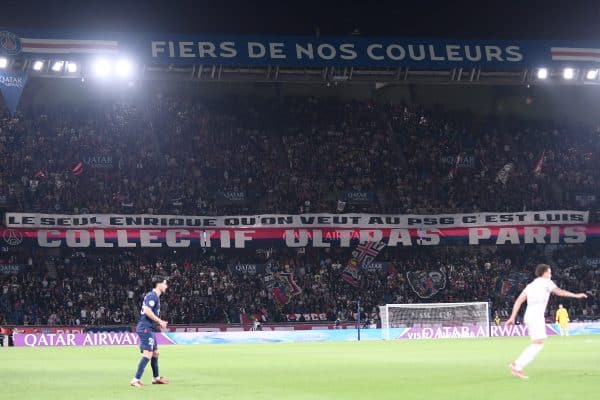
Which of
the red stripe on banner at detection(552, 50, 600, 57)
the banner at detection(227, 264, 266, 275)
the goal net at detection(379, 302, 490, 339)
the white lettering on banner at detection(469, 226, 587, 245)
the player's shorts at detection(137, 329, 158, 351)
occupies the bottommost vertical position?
the goal net at detection(379, 302, 490, 339)

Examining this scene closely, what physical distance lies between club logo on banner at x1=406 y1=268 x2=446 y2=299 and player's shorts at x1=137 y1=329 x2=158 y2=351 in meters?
35.0

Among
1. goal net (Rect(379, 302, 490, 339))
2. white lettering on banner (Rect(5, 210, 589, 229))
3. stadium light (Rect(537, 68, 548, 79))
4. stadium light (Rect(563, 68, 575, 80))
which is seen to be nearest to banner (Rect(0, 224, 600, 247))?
white lettering on banner (Rect(5, 210, 589, 229))

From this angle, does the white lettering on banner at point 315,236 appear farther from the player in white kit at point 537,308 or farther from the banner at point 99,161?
the player in white kit at point 537,308

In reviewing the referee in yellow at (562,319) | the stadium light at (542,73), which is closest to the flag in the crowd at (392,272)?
the referee in yellow at (562,319)

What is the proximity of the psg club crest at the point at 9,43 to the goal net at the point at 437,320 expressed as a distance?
20.6 m

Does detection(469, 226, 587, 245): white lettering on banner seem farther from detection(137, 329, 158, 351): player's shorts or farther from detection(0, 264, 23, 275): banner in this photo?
detection(137, 329, 158, 351): player's shorts

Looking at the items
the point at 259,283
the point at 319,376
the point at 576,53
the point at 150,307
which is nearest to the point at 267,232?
the point at 259,283

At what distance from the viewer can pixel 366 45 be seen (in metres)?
44.8

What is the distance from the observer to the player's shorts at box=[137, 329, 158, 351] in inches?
666

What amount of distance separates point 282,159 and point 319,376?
36263 millimetres

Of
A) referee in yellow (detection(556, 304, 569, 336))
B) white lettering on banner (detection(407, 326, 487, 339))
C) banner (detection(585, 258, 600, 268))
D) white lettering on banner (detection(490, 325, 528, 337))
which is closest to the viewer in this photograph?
referee in yellow (detection(556, 304, 569, 336))

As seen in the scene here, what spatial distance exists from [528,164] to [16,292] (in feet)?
102

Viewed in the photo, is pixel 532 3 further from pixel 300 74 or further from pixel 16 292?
pixel 16 292

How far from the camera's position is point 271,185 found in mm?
53250
